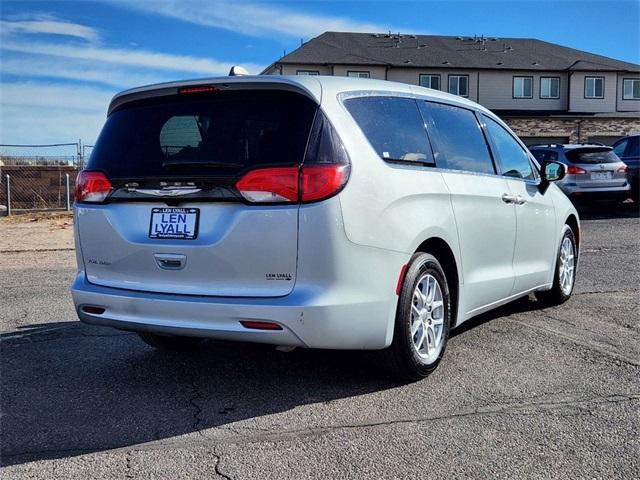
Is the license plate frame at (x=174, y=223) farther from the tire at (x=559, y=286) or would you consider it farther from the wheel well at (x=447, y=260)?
the tire at (x=559, y=286)

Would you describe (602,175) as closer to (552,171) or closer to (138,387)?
(552,171)

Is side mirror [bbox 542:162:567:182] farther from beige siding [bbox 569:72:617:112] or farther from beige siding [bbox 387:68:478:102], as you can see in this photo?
beige siding [bbox 569:72:617:112]

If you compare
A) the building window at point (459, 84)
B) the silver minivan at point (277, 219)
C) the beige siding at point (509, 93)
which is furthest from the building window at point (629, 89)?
the silver minivan at point (277, 219)

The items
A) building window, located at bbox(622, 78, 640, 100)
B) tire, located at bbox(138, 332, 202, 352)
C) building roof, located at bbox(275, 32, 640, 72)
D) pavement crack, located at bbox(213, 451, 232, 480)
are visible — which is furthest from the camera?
building window, located at bbox(622, 78, 640, 100)

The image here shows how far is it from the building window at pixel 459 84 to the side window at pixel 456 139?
38900mm

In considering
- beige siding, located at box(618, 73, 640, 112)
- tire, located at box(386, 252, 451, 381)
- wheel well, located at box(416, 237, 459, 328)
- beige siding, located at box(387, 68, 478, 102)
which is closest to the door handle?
tire, located at box(386, 252, 451, 381)

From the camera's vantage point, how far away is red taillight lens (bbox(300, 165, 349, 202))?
3.60 meters

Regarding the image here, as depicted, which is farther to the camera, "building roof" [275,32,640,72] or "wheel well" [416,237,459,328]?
"building roof" [275,32,640,72]

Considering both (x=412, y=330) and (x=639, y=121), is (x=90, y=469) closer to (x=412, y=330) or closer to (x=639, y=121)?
(x=412, y=330)

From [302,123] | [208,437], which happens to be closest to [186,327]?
[208,437]

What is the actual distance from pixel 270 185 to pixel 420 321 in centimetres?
136

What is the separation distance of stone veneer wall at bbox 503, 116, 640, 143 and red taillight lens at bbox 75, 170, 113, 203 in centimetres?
3661

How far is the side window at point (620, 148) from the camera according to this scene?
1725 cm

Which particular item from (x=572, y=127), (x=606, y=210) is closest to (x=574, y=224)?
(x=606, y=210)
